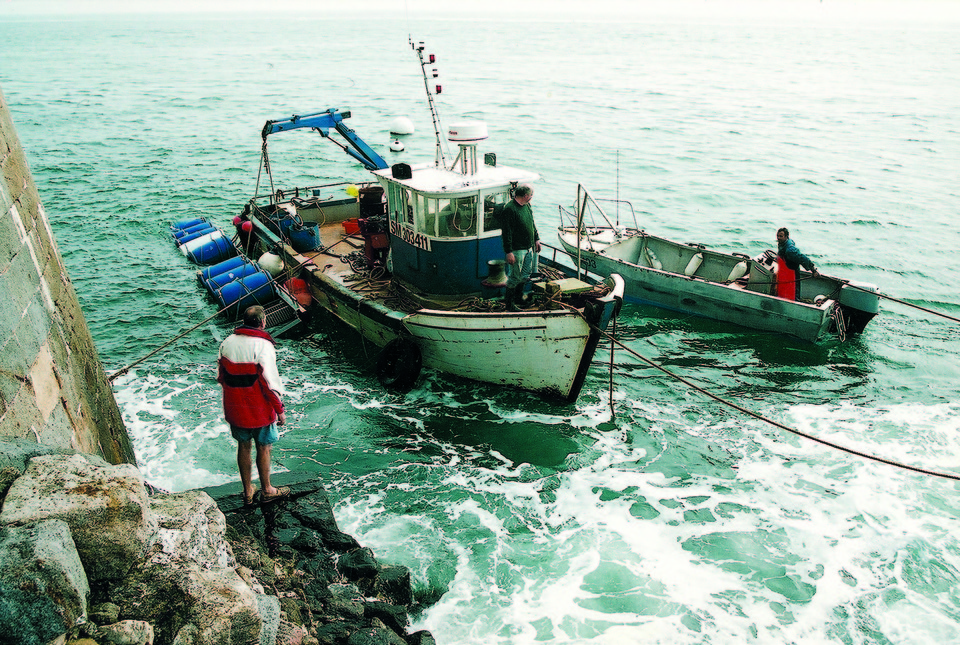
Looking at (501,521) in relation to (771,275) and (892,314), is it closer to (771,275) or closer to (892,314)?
(771,275)

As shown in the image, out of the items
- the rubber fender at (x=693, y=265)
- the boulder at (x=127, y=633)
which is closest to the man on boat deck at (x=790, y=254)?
the rubber fender at (x=693, y=265)

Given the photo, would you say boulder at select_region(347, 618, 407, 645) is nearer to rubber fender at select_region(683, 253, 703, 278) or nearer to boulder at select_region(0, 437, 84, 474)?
boulder at select_region(0, 437, 84, 474)

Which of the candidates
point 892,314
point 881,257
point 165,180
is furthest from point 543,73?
point 892,314

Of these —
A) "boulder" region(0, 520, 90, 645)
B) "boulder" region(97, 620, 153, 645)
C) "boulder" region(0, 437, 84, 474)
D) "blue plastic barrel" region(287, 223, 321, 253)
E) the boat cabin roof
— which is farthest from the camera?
"blue plastic barrel" region(287, 223, 321, 253)

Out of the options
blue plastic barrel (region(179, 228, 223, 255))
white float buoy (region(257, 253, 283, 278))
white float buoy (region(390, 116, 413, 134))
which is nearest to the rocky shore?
white float buoy (region(257, 253, 283, 278))

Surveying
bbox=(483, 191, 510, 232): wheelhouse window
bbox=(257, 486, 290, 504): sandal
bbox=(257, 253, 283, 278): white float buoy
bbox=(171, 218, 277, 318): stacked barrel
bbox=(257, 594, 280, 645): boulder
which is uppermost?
bbox=(483, 191, 510, 232): wheelhouse window

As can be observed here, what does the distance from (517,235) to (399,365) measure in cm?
274

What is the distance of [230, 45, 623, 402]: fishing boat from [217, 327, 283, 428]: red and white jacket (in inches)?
161

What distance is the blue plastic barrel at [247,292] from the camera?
490 inches

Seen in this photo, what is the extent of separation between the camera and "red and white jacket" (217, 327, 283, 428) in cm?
526

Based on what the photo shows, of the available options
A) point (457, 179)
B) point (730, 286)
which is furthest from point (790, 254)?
point (457, 179)

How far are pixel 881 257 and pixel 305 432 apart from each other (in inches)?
638

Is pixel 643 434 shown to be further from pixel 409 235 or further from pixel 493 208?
pixel 409 235

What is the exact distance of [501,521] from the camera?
7.77 meters
